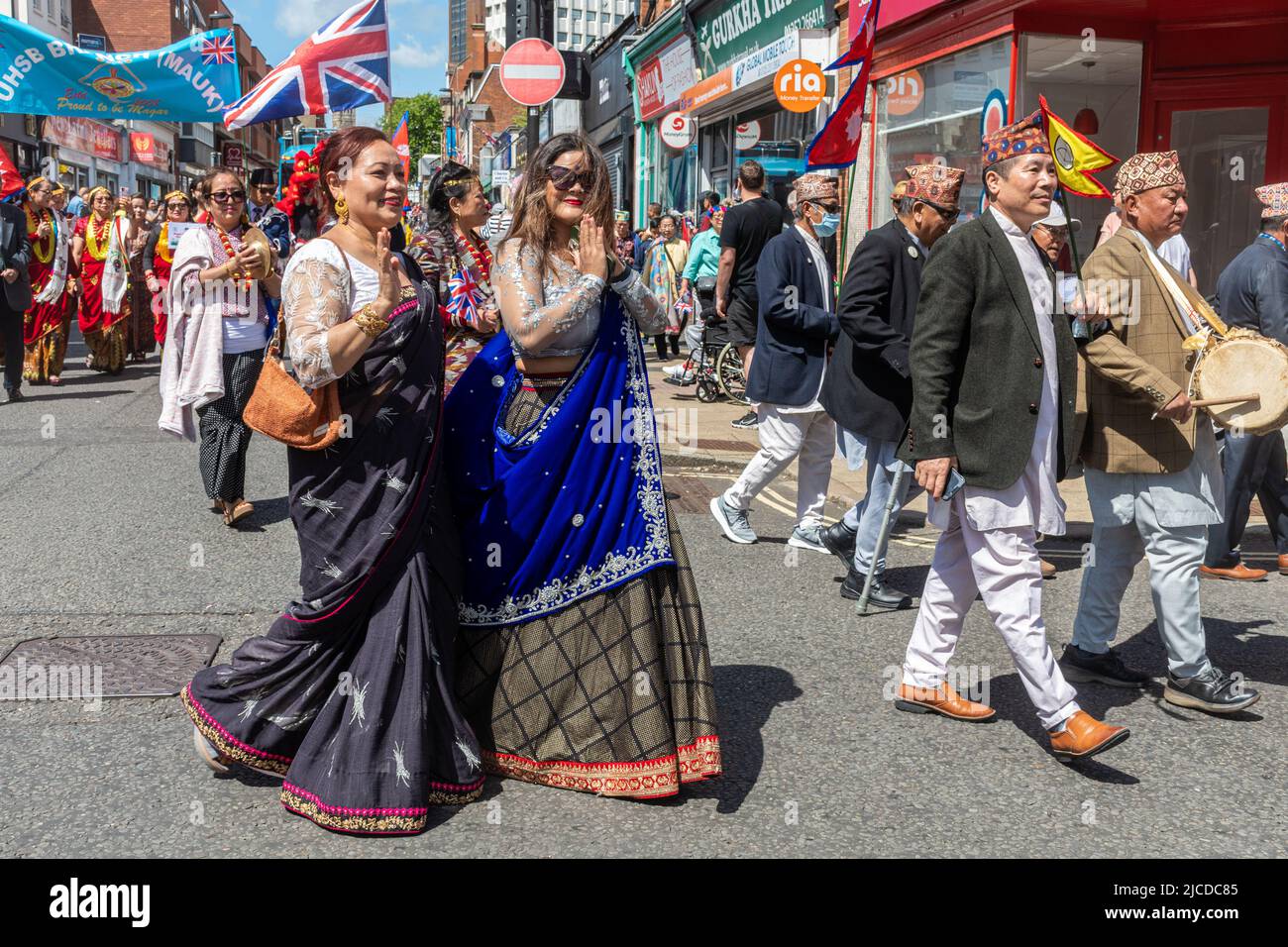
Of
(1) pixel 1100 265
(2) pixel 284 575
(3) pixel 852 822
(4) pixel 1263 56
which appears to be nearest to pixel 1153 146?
(4) pixel 1263 56

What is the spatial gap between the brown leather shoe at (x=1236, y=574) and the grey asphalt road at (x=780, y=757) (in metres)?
0.12

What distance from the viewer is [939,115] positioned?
1315 centimetres

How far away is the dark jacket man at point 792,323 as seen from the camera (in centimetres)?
685

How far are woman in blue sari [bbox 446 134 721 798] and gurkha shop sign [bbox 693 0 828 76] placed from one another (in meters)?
12.9

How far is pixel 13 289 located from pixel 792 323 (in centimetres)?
939

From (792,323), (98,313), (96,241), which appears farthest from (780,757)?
(96,241)

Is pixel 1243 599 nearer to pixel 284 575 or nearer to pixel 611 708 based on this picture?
pixel 611 708

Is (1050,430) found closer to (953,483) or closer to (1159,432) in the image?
(953,483)

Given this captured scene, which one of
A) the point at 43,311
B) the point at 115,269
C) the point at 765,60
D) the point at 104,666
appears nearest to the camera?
Result: the point at 104,666

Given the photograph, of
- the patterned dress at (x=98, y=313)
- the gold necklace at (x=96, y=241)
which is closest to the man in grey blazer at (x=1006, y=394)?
the patterned dress at (x=98, y=313)

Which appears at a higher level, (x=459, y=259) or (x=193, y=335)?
(x=459, y=259)

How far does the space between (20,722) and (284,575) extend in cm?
208

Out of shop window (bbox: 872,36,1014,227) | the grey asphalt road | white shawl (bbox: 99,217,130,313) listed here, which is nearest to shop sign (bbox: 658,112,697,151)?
shop window (bbox: 872,36,1014,227)

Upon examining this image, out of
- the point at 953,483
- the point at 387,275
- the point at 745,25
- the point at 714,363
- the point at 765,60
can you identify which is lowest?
the point at 714,363
